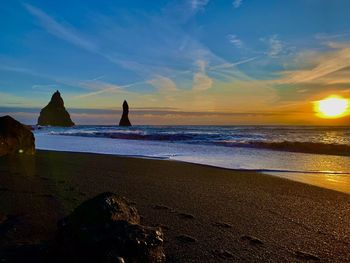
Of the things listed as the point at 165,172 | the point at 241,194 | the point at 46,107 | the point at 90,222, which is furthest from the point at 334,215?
the point at 46,107

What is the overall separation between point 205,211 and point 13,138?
9.75 meters

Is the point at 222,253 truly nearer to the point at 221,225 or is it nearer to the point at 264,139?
the point at 221,225

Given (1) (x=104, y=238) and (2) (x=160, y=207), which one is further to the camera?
(2) (x=160, y=207)

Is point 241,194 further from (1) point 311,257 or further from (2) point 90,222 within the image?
(2) point 90,222

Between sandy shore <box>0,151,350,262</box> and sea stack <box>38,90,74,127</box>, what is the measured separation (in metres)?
153

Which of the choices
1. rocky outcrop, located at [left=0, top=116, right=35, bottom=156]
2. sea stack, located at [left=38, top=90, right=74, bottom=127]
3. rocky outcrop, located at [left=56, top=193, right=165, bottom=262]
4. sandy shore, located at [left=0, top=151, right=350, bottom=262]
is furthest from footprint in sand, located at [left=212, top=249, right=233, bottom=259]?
sea stack, located at [left=38, top=90, right=74, bottom=127]

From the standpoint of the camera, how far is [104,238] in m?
2.91

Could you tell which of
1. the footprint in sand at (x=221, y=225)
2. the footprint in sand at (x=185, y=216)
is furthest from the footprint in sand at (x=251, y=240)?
the footprint in sand at (x=185, y=216)

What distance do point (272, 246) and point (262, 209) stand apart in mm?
1658

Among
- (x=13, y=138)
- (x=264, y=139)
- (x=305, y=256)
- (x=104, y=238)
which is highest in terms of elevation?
(x=13, y=138)

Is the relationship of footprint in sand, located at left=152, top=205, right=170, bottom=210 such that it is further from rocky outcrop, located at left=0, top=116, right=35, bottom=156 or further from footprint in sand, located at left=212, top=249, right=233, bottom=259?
rocky outcrop, located at left=0, top=116, right=35, bottom=156

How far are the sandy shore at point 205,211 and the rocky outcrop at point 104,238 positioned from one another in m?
0.46

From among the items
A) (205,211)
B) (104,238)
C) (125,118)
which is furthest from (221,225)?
(125,118)

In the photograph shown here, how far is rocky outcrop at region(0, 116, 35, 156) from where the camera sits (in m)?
12.0
